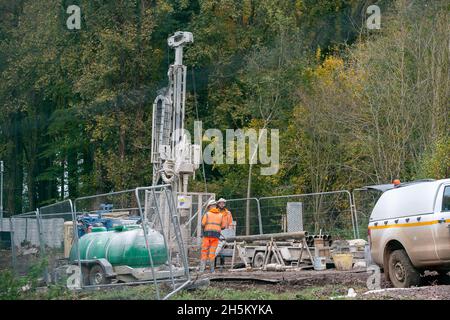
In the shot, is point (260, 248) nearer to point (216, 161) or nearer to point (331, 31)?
point (216, 161)

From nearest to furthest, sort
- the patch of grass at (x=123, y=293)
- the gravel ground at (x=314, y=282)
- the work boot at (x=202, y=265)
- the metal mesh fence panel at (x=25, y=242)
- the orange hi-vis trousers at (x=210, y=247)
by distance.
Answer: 1. the patch of grass at (x=123, y=293)
2. the gravel ground at (x=314, y=282)
3. the metal mesh fence panel at (x=25, y=242)
4. the orange hi-vis trousers at (x=210, y=247)
5. the work boot at (x=202, y=265)

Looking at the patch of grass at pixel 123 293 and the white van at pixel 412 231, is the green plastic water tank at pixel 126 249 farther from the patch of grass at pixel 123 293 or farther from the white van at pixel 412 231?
the white van at pixel 412 231

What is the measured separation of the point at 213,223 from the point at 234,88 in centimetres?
2132

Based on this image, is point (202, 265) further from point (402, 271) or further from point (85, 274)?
point (402, 271)

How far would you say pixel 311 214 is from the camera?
27.3 metres

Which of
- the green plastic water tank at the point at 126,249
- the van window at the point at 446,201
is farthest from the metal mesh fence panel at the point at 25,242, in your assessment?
the van window at the point at 446,201

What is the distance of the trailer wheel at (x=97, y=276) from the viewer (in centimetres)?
1630

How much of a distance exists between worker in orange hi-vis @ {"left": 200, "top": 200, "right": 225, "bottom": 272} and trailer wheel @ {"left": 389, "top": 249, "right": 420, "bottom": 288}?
6.44 meters

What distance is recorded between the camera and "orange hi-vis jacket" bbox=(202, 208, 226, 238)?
21703 mm

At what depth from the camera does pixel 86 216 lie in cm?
2231

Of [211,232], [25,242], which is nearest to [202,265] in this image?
[211,232]

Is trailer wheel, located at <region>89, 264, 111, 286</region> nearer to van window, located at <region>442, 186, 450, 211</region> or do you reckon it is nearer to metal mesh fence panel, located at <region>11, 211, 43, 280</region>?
metal mesh fence panel, located at <region>11, 211, 43, 280</region>

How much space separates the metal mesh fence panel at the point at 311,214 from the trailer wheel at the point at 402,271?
9870 mm
